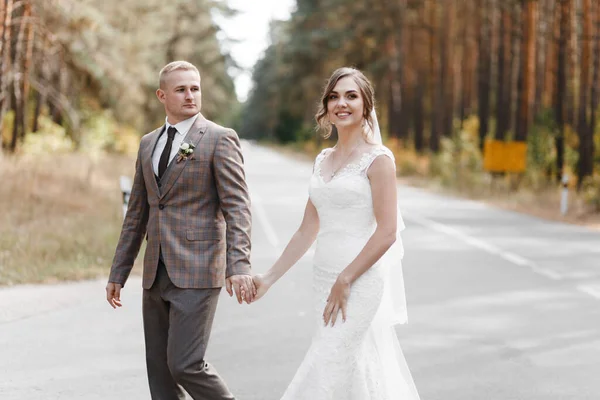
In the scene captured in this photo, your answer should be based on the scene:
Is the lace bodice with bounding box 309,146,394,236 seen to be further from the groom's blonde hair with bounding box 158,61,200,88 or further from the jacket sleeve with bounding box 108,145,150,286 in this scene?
Answer: the jacket sleeve with bounding box 108,145,150,286

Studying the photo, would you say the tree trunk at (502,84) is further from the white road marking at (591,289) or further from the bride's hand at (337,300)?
the bride's hand at (337,300)

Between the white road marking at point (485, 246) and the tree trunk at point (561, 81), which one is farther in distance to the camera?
the tree trunk at point (561, 81)

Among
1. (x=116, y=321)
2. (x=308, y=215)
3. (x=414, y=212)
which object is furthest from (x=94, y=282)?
(x=414, y=212)

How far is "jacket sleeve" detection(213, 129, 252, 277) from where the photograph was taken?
467cm

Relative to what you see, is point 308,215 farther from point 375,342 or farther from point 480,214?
point 480,214

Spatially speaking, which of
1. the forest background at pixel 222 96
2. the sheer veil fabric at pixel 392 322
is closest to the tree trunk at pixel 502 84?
the forest background at pixel 222 96

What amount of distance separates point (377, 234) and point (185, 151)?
1044 mm

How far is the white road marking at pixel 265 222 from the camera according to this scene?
15.9m

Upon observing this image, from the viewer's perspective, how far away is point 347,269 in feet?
14.5

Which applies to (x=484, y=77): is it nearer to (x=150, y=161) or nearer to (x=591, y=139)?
(x=591, y=139)

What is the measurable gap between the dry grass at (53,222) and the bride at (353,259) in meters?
7.24

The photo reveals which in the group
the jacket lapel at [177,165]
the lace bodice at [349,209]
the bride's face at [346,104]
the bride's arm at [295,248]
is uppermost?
the bride's face at [346,104]

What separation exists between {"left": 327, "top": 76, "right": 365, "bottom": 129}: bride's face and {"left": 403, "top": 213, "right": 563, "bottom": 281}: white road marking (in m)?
8.18

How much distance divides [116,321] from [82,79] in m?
25.2
